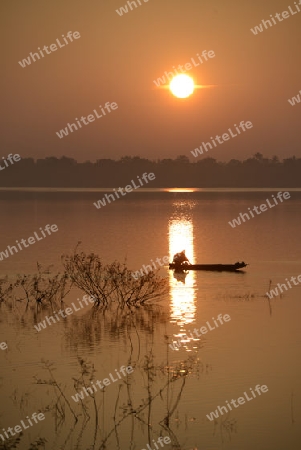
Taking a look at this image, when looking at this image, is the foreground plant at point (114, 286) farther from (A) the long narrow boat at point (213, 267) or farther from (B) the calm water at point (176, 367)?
(A) the long narrow boat at point (213, 267)

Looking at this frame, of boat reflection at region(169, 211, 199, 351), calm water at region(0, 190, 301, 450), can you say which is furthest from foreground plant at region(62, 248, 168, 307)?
boat reflection at region(169, 211, 199, 351)

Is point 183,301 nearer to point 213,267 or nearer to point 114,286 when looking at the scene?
point 114,286

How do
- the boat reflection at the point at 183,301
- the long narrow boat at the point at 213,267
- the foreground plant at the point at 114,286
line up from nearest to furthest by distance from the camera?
1. the boat reflection at the point at 183,301
2. the foreground plant at the point at 114,286
3. the long narrow boat at the point at 213,267

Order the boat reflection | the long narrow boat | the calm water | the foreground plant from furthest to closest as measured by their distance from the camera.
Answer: the long narrow boat → the foreground plant → the boat reflection → the calm water

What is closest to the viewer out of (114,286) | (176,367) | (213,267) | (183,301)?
(176,367)

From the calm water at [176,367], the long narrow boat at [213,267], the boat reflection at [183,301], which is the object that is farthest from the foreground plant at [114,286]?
the long narrow boat at [213,267]

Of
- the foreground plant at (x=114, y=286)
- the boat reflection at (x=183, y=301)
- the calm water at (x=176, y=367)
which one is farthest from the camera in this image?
the foreground plant at (x=114, y=286)

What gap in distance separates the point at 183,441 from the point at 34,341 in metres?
10.0

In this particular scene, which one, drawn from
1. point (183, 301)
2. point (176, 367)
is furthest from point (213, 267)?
point (176, 367)

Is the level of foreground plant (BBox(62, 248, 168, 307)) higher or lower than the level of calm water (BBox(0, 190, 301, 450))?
higher

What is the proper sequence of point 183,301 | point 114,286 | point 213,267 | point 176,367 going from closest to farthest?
1. point 176,367
2. point 114,286
3. point 183,301
4. point 213,267

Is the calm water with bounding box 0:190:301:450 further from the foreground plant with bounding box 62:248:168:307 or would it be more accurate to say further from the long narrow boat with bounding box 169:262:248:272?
the long narrow boat with bounding box 169:262:248:272

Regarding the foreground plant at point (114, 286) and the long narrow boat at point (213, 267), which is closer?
the foreground plant at point (114, 286)

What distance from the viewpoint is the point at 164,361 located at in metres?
22.9
